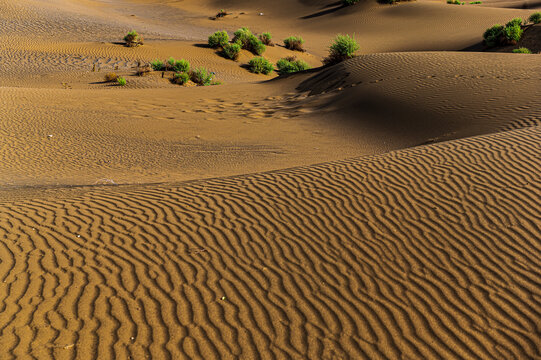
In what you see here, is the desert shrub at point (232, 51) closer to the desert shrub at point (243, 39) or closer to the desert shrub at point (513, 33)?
the desert shrub at point (243, 39)

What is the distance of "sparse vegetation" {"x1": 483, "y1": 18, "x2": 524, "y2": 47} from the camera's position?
23875 mm

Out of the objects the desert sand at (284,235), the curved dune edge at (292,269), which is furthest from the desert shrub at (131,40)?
the curved dune edge at (292,269)

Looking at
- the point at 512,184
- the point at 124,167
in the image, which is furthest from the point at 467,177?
the point at 124,167

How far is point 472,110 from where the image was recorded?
11.3m

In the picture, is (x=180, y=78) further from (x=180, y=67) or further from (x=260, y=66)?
(x=260, y=66)

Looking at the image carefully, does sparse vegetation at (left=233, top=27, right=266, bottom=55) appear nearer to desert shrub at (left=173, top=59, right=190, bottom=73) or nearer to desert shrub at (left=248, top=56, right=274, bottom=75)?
desert shrub at (left=248, top=56, right=274, bottom=75)

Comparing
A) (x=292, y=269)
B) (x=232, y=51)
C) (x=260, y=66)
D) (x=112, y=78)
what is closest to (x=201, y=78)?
(x=112, y=78)

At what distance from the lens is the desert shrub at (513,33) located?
23.8m

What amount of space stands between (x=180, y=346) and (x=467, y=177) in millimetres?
Result: 4712

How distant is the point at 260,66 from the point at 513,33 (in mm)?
15289

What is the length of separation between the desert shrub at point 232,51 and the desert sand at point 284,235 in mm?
15410

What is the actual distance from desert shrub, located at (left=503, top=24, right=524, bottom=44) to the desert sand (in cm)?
1318

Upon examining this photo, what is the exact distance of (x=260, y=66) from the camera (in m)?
26.1

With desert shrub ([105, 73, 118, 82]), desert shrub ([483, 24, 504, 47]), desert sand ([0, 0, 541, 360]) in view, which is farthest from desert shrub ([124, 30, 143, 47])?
desert shrub ([483, 24, 504, 47])
